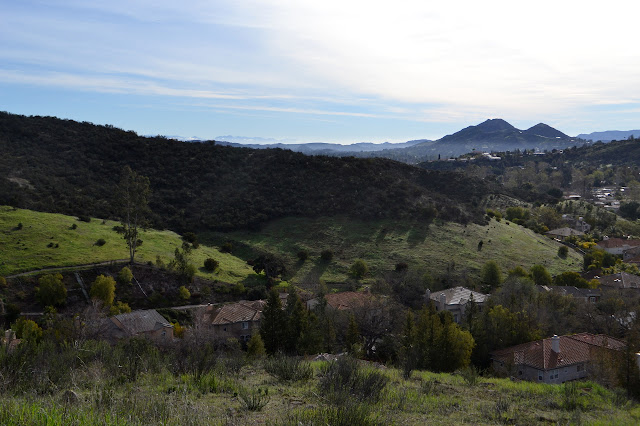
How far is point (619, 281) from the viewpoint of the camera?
132 feet

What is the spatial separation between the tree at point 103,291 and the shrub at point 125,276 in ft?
9.06

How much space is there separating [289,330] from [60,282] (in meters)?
16.1

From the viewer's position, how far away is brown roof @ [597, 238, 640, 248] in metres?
57.0

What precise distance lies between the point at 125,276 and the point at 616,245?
2257 inches

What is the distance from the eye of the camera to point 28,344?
9.73 meters

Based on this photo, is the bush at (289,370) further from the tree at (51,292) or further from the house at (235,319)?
the tree at (51,292)

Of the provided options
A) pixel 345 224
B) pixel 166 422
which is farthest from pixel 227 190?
pixel 166 422

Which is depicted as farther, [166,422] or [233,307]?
[233,307]

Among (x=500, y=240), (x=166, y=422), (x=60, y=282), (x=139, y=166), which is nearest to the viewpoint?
(x=166, y=422)

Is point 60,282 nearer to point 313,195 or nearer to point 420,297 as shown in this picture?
point 420,297

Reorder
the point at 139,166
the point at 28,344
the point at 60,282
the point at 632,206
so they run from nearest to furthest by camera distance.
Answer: the point at 28,344
the point at 60,282
the point at 139,166
the point at 632,206

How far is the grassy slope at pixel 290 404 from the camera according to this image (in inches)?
214

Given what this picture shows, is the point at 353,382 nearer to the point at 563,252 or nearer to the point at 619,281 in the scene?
the point at 619,281

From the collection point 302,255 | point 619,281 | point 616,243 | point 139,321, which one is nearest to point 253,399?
point 139,321
